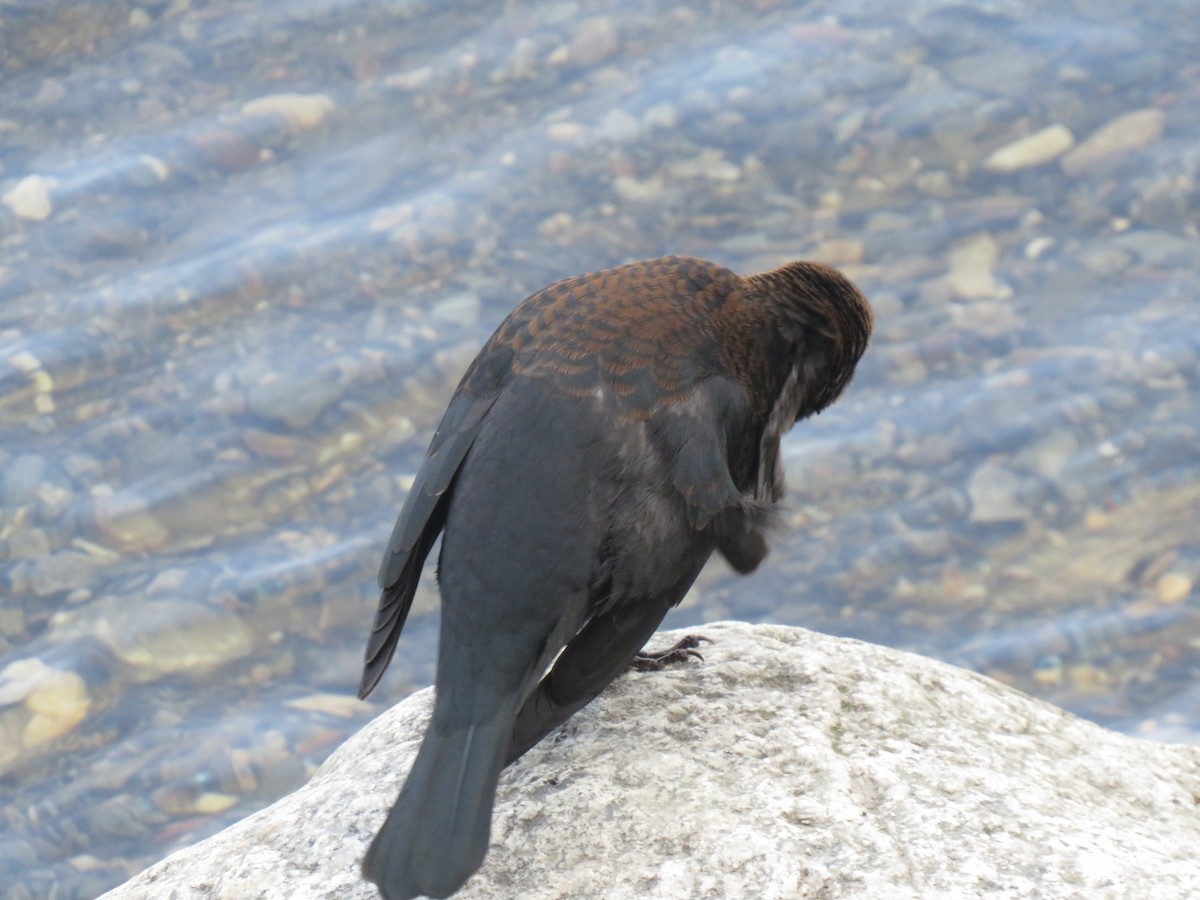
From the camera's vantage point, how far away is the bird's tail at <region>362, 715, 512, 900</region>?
258cm

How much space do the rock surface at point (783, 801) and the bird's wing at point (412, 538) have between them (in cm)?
28

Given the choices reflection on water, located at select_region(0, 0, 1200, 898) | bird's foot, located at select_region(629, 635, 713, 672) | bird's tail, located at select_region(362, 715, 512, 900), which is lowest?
reflection on water, located at select_region(0, 0, 1200, 898)

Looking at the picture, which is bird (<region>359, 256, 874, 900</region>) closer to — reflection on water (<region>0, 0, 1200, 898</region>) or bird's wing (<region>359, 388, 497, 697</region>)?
bird's wing (<region>359, 388, 497, 697</region>)

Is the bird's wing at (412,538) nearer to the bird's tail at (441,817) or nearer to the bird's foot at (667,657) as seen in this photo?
the bird's tail at (441,817)

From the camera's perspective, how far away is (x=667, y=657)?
3.58 metres

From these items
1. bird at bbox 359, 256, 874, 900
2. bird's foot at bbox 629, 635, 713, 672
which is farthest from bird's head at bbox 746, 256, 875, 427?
bird's foot at bbox 629, 635, 713, 672

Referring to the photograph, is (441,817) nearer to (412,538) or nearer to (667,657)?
(412,538)

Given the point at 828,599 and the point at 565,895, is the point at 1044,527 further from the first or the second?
the point at 565,895

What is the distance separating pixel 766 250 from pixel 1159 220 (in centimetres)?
204

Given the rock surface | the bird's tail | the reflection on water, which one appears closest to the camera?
the bird's tail

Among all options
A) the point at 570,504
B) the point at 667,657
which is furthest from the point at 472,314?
the point at 570,504

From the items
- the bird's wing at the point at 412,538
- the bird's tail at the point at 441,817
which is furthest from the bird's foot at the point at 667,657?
the bird's tail at the point at 441,817

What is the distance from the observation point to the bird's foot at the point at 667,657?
3.57 meters

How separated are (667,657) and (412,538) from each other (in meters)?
0.74
